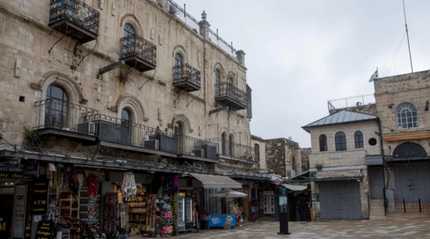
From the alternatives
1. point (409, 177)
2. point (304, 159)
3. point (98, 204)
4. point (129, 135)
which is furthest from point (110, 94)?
point (304, 159)

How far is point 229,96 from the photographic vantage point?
1001 inches

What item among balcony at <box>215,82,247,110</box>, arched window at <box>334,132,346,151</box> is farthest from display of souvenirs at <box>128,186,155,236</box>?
arched window at <box>334,132,346,151</box>

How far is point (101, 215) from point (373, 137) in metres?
20.6

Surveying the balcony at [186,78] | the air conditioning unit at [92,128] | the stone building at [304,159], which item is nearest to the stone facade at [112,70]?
the balcony at [186,78]

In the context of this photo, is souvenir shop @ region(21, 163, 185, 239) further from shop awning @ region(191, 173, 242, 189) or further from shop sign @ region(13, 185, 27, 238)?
shop awning @ region(191, 173, 242, 189)

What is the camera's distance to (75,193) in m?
14.8

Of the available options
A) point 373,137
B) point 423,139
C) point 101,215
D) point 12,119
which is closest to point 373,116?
point 373,137

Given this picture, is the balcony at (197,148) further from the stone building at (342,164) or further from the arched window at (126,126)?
the stone building at (342,164)

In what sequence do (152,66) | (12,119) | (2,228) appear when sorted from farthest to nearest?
(152,66), (2,228), (12,119)

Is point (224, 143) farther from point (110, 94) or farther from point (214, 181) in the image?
point (110, 94)

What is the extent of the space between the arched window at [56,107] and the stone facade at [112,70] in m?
0.24

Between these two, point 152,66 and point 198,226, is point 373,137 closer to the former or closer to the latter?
point 198,226

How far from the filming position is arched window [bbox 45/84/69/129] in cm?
1449

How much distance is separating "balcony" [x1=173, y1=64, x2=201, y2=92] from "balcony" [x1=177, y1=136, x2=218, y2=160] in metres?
2.69
